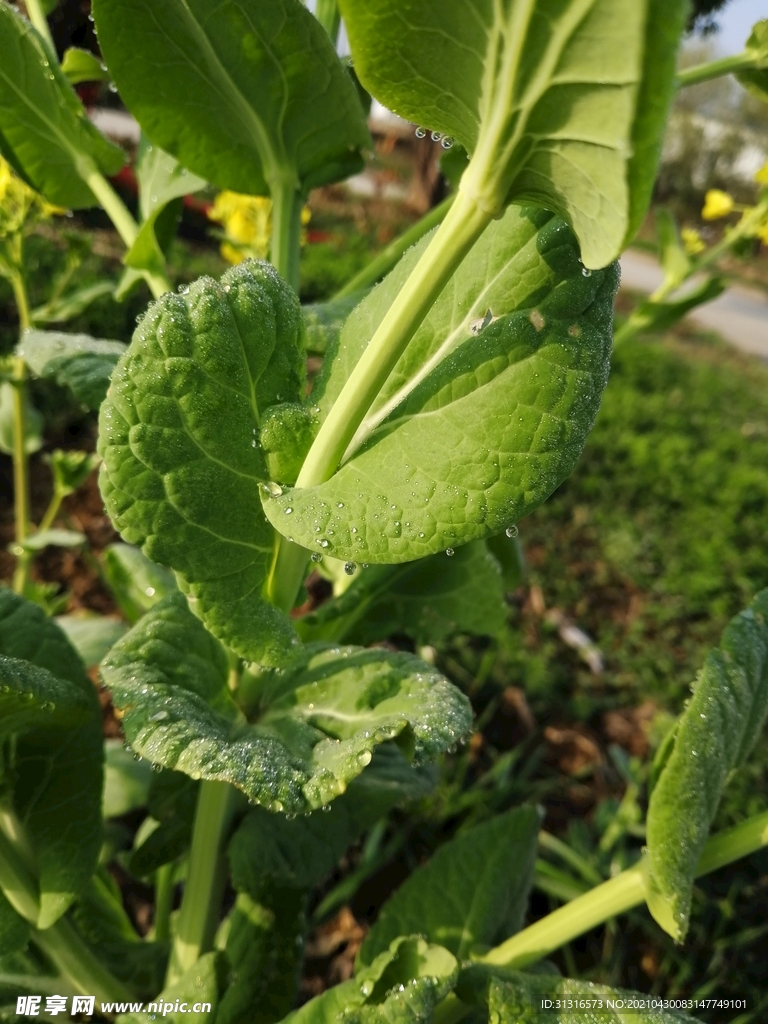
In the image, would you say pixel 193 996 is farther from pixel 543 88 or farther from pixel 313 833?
pixel 543 88

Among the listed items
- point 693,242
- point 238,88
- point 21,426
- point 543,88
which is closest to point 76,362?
point 238,88

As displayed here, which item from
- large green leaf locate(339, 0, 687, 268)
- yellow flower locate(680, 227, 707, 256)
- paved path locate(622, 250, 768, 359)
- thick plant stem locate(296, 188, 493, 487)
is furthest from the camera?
paved path locate(622, 250, 768, 359)

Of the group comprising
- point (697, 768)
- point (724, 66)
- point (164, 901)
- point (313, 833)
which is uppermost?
point (724, 66)

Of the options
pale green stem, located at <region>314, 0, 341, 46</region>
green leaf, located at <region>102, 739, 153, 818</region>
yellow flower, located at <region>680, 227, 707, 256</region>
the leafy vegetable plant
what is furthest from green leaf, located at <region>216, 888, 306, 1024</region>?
yellow flower, located at <region>680, 227, 707, 256</region>

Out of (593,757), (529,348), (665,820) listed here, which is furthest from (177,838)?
(593,757)

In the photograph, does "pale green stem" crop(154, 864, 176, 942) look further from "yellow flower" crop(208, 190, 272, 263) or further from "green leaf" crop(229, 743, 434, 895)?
"yellow flower" crop(208, 190, 272, 263)

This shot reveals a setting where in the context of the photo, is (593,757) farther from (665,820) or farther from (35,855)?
(35,855)
